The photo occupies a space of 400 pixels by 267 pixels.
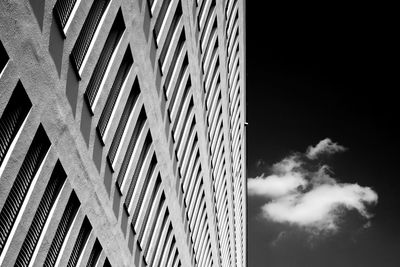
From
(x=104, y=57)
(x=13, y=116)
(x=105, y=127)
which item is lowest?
(x=13, y=116)

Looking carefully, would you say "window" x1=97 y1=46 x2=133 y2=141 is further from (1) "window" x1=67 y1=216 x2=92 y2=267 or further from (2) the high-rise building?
(1) "window" x1=67 y1=216 x2=92 y2=267

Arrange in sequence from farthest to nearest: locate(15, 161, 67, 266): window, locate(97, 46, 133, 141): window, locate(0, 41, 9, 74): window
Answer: locate(97, 46, 133, 141): window, locate(15, 161, 67, 266): window, locate(0, 41, 9, 74): window

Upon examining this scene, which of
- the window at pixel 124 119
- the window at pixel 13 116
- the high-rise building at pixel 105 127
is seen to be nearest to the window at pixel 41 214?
the high-rise building at pixel 105 127

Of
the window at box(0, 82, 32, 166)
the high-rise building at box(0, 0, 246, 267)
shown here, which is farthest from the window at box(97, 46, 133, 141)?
the window at box(0, 82, 32, 166)

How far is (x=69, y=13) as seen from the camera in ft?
38.9

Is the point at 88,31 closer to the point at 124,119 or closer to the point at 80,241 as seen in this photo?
the point at 124,119

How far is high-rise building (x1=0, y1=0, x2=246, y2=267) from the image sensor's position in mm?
10406

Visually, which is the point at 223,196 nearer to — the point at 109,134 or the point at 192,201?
the point at 192,201

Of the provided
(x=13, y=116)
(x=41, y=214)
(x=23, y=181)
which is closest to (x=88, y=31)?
(x=13, y=116)

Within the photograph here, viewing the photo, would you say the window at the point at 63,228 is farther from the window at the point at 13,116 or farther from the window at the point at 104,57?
the window at the point at 13,116

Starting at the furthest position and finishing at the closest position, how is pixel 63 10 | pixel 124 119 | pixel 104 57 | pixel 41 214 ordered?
pixel 124 119 → pixel 104 57 → pixel 41 214 → pixel 63 10

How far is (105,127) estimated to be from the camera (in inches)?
580

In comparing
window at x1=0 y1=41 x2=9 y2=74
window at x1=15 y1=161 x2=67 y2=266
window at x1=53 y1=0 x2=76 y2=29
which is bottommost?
window at x1=15 y1=161 x2=67 y2=266

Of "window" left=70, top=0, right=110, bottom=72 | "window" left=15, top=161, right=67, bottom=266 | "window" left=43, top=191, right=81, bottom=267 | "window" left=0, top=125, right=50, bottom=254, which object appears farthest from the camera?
"window" left=43, top=191, right=81, bottom=267
